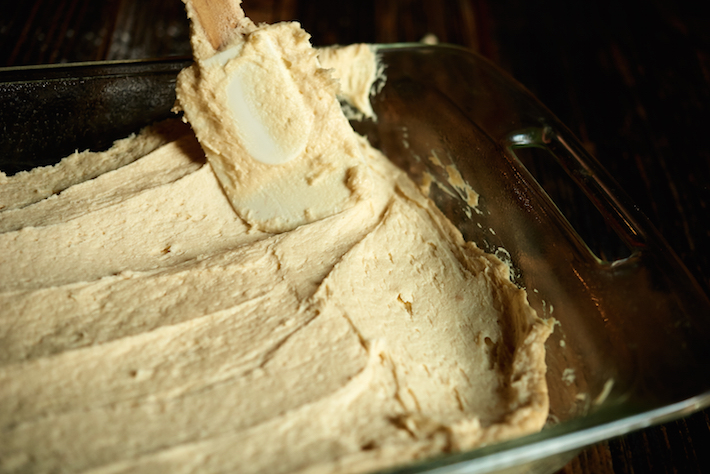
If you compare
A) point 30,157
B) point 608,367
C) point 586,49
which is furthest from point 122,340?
point 586,49

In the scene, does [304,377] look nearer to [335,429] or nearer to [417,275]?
[335,429]

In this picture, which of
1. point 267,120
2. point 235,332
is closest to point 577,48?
point 267,120

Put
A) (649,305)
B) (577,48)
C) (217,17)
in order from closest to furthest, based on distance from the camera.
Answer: (649,305) → (217,17) → (577,48)

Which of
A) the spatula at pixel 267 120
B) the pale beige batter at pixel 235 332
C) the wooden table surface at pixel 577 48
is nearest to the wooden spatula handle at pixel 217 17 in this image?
the spatula at pixel 267 120

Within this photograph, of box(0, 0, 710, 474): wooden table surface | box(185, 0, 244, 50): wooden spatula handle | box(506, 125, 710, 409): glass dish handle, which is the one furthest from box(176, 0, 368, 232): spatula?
box(0, 0, 710, 474): wooden table surface

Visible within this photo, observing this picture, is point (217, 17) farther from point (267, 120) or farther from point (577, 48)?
point (577, 48)

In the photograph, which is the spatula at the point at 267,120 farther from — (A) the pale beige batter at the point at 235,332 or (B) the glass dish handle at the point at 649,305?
(B) the glass dish handle at the point at 649,305
